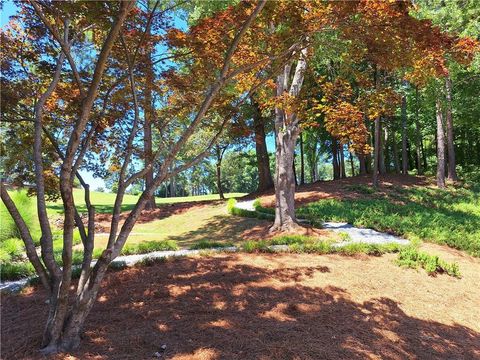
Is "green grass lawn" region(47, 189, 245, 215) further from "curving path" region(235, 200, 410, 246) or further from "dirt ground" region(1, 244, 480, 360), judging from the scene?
"dirt ground" region(1, 244, 480, 360)

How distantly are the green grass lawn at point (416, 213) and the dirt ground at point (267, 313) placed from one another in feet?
10.5

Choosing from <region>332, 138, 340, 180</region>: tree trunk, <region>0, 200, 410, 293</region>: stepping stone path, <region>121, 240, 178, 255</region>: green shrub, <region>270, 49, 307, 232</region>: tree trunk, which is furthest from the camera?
<region>332, 138, 340, 180</region>: tree trunk

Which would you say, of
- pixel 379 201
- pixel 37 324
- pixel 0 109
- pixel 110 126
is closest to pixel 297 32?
pixel 110 126

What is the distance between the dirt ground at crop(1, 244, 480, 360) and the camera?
146 inches

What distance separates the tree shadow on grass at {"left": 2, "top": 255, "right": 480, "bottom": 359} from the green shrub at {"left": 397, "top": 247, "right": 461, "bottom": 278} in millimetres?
1906

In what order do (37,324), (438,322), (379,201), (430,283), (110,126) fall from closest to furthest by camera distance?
(37,324)
(438,322)
(110,126)
(430,283)
(379,201)

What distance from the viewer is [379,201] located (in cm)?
1451

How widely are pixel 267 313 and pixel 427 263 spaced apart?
4.26 metres

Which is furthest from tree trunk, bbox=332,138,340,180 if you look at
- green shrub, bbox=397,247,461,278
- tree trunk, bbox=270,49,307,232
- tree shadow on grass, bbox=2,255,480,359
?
tree shadow on grass, bbox=2,255,480,359

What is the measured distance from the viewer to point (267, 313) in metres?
4.57

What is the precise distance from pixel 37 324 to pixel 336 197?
12929 mm

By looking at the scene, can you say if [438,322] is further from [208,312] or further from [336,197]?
[336,197]

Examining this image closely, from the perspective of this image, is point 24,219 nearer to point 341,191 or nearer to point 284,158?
point 284,158

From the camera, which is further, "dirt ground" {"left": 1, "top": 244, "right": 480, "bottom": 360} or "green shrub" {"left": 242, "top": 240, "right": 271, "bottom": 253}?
"green shrub" {"left": 242, "top": 240, "right": 271, "bottom": 253}
